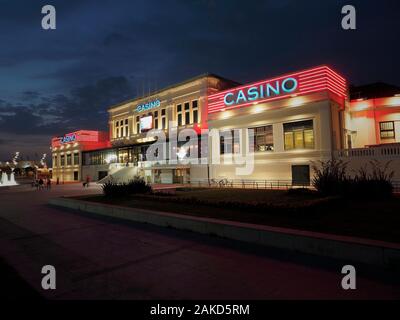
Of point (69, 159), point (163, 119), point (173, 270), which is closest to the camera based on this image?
point (173, 270)

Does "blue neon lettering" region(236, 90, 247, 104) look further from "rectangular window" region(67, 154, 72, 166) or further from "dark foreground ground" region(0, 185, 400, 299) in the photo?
"rectangular window" region(67, 154, 72, 166)

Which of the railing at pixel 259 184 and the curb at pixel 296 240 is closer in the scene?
the curb at pixel 296 240

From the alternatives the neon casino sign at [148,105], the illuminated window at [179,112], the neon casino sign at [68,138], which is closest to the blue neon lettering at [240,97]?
Result: the illuminated window at [179,112]

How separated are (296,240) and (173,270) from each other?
3.31 meters

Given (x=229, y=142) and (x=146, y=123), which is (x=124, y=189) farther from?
(x=146, y=123)

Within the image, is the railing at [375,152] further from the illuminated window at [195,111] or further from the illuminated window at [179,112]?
the illuminated window at [179,112]

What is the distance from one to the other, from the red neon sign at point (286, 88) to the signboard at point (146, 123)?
18.0 metres

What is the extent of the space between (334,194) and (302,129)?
584 inches

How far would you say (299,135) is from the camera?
1056 inches

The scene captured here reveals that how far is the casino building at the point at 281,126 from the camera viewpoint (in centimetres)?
2501

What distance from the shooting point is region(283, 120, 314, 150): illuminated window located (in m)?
26.1
